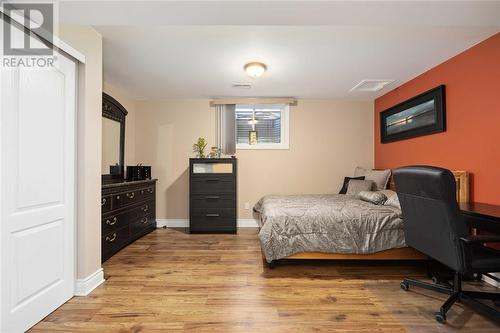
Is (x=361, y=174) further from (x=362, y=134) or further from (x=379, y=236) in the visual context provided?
(x=379, y=236)

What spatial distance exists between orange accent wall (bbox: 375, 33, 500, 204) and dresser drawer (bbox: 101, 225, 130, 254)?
4.15m

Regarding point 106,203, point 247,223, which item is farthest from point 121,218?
point 247,223

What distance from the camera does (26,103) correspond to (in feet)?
5.72

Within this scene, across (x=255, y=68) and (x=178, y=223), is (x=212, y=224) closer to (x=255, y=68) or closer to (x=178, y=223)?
(x=178, y=223)

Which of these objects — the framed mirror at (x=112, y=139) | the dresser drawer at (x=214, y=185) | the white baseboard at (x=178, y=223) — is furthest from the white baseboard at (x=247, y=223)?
the framed mirror at (x=112, y=139)

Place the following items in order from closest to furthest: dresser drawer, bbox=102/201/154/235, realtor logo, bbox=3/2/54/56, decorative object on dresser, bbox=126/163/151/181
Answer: realtor logo, bbox=3/2/54/56 → dresser drawer, bbox=102/201/154/235 → decorative object on dresser, bbox=126/163/151/181

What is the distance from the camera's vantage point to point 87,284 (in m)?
2.26

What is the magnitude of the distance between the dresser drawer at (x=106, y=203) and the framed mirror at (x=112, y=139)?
58 centimetres

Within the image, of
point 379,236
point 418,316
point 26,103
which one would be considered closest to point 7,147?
point 26,103

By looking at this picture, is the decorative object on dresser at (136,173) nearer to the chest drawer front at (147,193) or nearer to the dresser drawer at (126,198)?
the chest drawer front at (147,193)

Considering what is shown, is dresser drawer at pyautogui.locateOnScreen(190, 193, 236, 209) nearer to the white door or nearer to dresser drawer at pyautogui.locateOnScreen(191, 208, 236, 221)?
dresser drawer at pyautogui.locateOnScreen(191, 208, 236, 221)

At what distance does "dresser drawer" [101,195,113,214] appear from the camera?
3027mm

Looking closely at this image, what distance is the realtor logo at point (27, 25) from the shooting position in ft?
5.33

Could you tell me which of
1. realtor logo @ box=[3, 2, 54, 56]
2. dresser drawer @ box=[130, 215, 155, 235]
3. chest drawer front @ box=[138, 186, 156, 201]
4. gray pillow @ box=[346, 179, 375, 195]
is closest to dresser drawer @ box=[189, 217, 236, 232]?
dresser drawer @ box=[130, 215, 155, 235]
